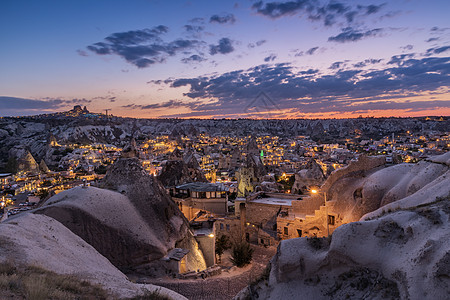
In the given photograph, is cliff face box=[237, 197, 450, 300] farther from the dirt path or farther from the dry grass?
the dry grass

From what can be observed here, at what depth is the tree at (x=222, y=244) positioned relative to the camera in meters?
18.5

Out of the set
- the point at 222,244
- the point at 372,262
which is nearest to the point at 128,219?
the point at 222,244

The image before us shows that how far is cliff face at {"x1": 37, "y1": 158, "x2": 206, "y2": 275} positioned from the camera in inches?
495

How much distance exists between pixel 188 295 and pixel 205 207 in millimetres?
11374

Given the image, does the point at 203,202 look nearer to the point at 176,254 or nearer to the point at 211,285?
the point at 176,254

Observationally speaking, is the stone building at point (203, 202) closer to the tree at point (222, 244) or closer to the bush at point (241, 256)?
the tree at point (222, 244)

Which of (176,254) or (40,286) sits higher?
(40,286)

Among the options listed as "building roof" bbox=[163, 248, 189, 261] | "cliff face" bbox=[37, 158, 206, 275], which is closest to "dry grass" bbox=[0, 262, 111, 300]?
"cliff face" bbox=[37, 158, 206, 275]

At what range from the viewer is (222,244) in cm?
1922

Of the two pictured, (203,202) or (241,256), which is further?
(203,202)

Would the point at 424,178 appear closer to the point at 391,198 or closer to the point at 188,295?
the point at 391,198

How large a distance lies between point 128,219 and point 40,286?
9.02 m

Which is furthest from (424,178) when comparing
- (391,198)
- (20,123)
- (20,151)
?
(20,123)

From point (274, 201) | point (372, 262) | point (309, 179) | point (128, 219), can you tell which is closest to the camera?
point (372, 262)
